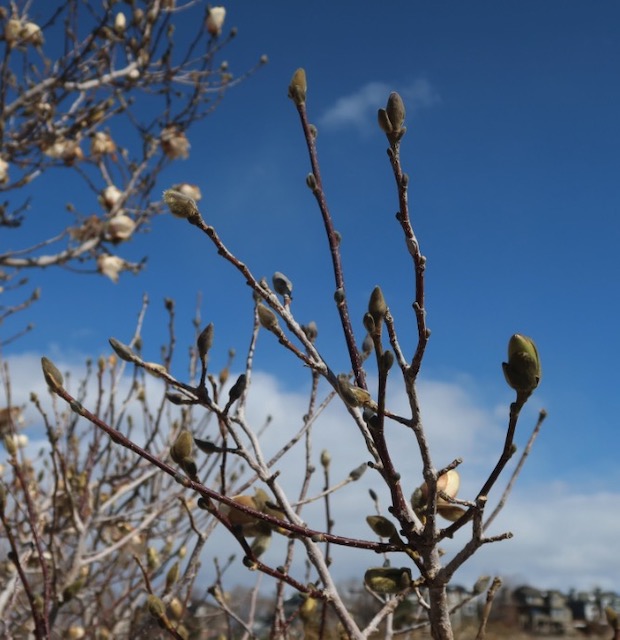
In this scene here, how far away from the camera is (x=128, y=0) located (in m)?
4.03

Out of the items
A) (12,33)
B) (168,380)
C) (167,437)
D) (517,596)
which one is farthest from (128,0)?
(517,596)

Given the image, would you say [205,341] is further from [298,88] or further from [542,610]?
[542,610]

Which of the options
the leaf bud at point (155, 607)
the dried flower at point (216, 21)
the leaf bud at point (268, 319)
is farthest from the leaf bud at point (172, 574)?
the dried flower at point (216, 21)

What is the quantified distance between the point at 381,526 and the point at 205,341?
0.33 meters

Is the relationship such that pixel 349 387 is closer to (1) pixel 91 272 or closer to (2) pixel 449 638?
(2) pixel 449 638

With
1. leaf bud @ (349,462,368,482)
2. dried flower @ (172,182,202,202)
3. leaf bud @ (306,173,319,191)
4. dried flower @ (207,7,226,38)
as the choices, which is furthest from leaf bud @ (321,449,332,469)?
dried flower @ (207,7,226,38)

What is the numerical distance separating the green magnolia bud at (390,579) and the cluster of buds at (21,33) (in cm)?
382

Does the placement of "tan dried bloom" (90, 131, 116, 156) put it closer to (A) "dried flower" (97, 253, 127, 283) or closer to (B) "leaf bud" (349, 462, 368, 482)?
(A) "dried flower" (97, 253, 127, 283)

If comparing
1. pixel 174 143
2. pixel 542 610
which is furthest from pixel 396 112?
pixel 542 610

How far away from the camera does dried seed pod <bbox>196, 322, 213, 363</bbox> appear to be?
93 cm

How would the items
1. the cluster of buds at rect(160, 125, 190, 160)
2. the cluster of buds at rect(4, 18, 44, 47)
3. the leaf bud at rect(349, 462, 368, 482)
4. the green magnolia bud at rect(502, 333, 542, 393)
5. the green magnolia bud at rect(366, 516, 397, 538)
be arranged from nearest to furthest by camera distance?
the green magnolia bud at rect(502, 333, 542, 393) → the green magnolia bud at rect(366, 516, 397, 538) → the leaf bud at rect(349, 462, 368, 482) → the cluster of buds at rect(4, 18, 44, 47) → the cluster of buds at rect(160, 125, 190, 160)

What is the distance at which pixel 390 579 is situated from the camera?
83 centimetres

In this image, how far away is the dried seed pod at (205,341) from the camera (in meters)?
0.93

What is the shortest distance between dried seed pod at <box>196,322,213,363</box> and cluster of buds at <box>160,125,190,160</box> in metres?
3.48
